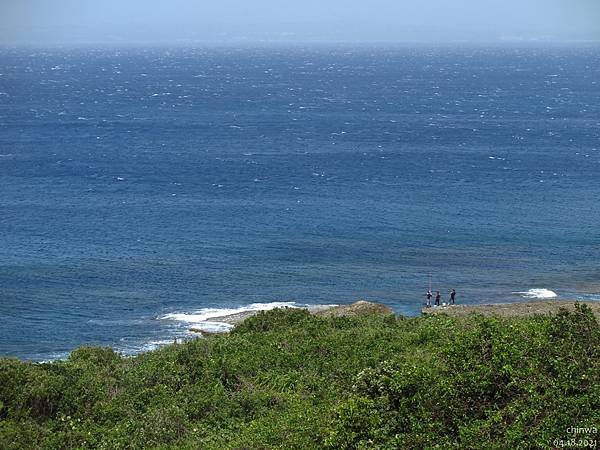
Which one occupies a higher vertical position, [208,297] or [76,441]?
[76,441]

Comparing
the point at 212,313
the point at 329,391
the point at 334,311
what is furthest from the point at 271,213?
the point at 329,391

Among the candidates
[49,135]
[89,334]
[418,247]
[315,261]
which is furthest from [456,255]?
[49,135]

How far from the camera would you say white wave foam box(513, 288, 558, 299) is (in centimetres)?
5999

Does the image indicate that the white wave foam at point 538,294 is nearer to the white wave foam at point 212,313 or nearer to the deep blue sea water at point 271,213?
the deep blue sea water at point 271,213

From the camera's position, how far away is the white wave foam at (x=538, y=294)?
60.0 metres

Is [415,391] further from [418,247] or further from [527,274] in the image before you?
[418,247]

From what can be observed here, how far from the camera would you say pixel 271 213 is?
3233 inches

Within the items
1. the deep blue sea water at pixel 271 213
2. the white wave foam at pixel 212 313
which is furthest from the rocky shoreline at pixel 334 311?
the deep blue sea water at pixel 271 213

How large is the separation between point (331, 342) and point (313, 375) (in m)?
2.91

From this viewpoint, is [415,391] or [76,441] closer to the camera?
[415,391]

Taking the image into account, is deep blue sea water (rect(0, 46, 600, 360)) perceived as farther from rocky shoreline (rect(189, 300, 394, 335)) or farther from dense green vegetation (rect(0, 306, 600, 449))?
dense green vegetation (rect(0, 306, 600, 449))

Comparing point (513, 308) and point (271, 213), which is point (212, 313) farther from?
point (271, 213)

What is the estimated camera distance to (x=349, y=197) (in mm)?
88312

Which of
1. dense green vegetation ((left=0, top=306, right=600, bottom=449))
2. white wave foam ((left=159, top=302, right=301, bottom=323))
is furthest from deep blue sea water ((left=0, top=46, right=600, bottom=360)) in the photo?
dense green vegetation ((left=0, top=306, right=600, bottom=449))
